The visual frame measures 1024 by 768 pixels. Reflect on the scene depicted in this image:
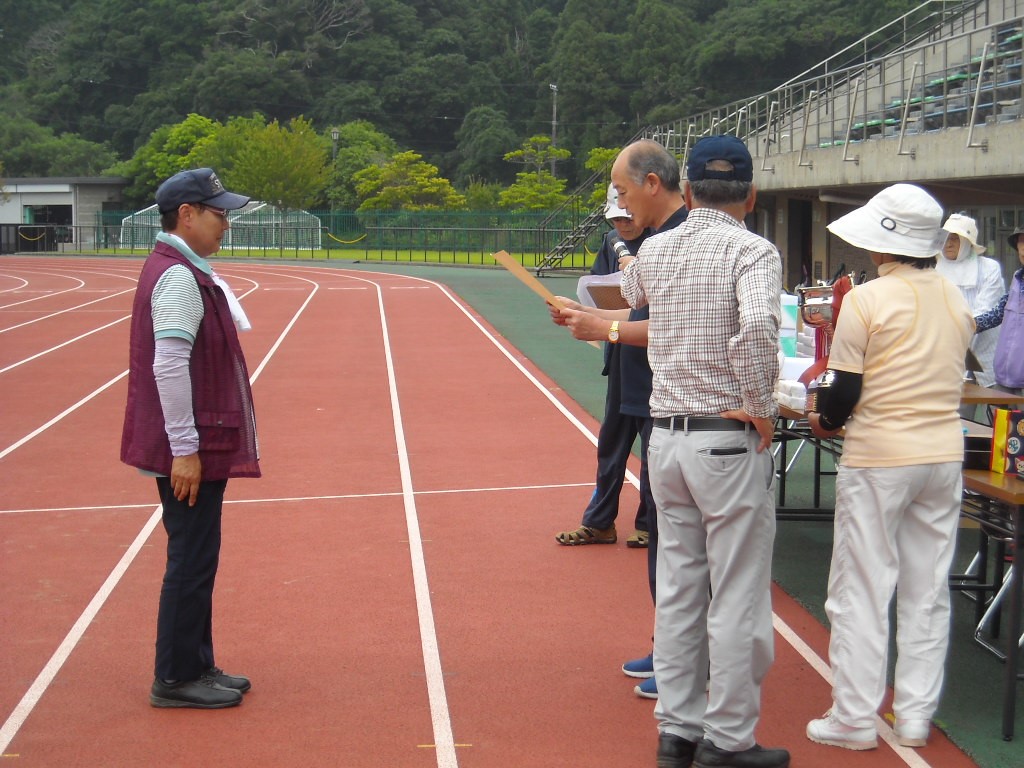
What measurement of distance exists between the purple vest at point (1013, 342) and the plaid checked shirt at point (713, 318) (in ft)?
14.1

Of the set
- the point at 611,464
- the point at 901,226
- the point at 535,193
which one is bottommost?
the point at 611,464

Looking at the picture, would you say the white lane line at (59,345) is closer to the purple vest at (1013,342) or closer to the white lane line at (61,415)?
the white lane line at (61,415)

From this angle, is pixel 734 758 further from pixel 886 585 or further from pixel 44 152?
pixel 44 152

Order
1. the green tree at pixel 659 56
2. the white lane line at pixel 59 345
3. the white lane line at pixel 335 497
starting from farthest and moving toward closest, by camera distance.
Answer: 1. the green tree at pixel 659 56
2. the white lane line at pixel 59 345
3. the white lane line at pixel 335 497

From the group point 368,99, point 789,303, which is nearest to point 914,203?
point 789,303

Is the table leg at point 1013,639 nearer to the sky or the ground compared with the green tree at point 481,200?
nearer to the ground

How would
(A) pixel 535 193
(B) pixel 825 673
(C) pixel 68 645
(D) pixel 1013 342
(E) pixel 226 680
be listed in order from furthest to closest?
1. (A) pixel 535 193
2. (D) pixel 1013 342
3. (C) pixel 68 645
4. (B) pixel 825 673
5. (E) pixel 226 680

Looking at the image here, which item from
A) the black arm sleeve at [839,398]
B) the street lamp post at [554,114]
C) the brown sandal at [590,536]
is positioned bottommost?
the brown sandal at [590,536]

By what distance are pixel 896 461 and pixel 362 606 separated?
2952mm

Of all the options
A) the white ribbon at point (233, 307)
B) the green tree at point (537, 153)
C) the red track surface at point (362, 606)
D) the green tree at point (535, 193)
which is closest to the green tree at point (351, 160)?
the green tree at point (537, 153)

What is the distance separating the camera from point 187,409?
4.62 meters

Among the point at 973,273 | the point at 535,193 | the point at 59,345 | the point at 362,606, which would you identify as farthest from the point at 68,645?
the point at 535,193

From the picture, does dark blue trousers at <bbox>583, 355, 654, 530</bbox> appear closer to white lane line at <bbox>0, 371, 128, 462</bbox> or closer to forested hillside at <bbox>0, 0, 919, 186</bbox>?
white lane line at <bbox>0, 371, 128, 462</bbox>

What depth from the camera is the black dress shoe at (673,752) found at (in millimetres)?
4238
